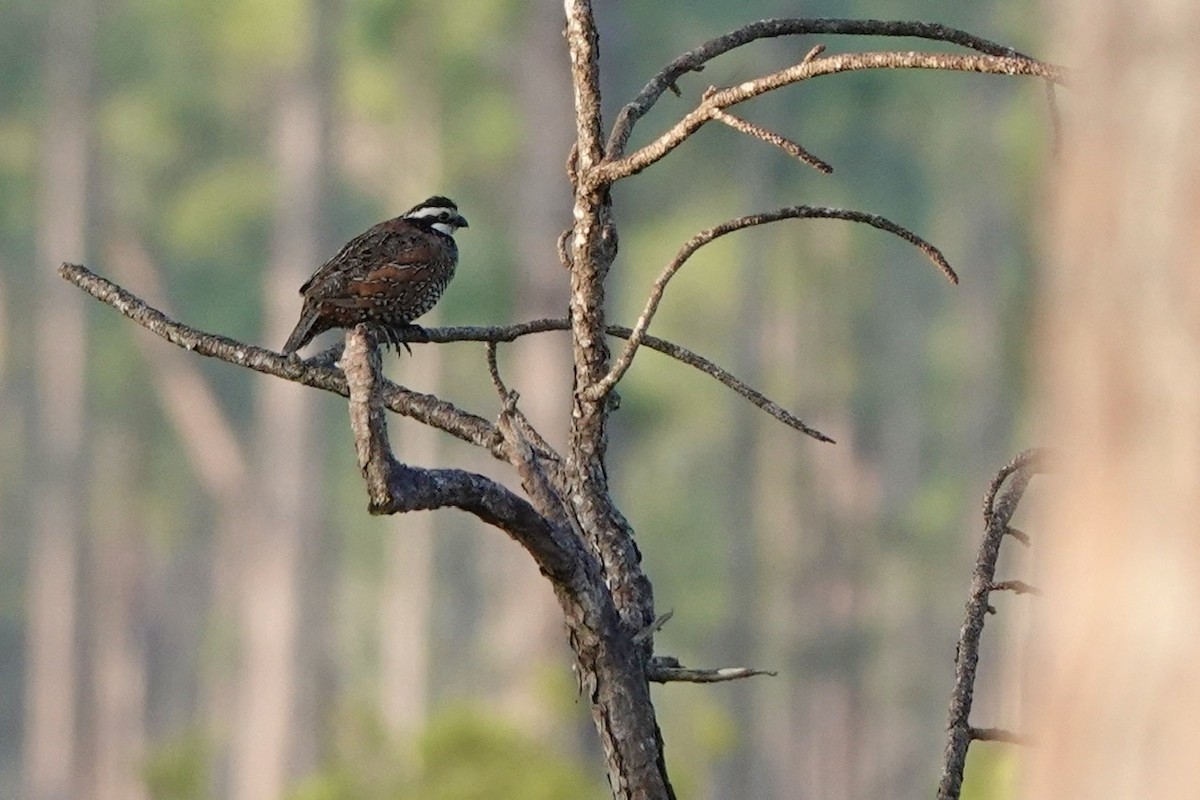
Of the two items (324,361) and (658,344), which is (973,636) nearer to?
(658,344)

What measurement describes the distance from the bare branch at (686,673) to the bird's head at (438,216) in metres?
3.99

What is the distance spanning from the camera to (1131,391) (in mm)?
2369

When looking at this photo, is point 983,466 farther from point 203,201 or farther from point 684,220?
point 203,201

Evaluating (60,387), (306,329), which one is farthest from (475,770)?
(60,387)

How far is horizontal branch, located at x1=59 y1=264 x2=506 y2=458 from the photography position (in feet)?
15.0

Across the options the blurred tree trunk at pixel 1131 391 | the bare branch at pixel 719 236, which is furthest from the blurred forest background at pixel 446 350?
the blurred tree trunk at pixel 1131 391

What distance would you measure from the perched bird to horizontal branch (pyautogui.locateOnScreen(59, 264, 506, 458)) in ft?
7.01

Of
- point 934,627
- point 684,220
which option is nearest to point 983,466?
point 684,220

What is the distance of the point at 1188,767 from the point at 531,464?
214cm

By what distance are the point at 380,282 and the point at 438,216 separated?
116 cm

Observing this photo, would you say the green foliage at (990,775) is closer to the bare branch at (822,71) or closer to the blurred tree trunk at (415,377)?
the bare branch at (822,71)

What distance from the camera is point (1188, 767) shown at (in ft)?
7.63

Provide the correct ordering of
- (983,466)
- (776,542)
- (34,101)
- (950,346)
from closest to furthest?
(983,466)
(34,101)
(776,542)
(950,346)

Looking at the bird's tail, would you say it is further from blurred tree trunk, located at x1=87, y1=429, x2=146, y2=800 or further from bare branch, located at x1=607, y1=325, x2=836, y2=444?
blurred tree trunk, located at x1=87, y1=429, x2=146, y2=800
